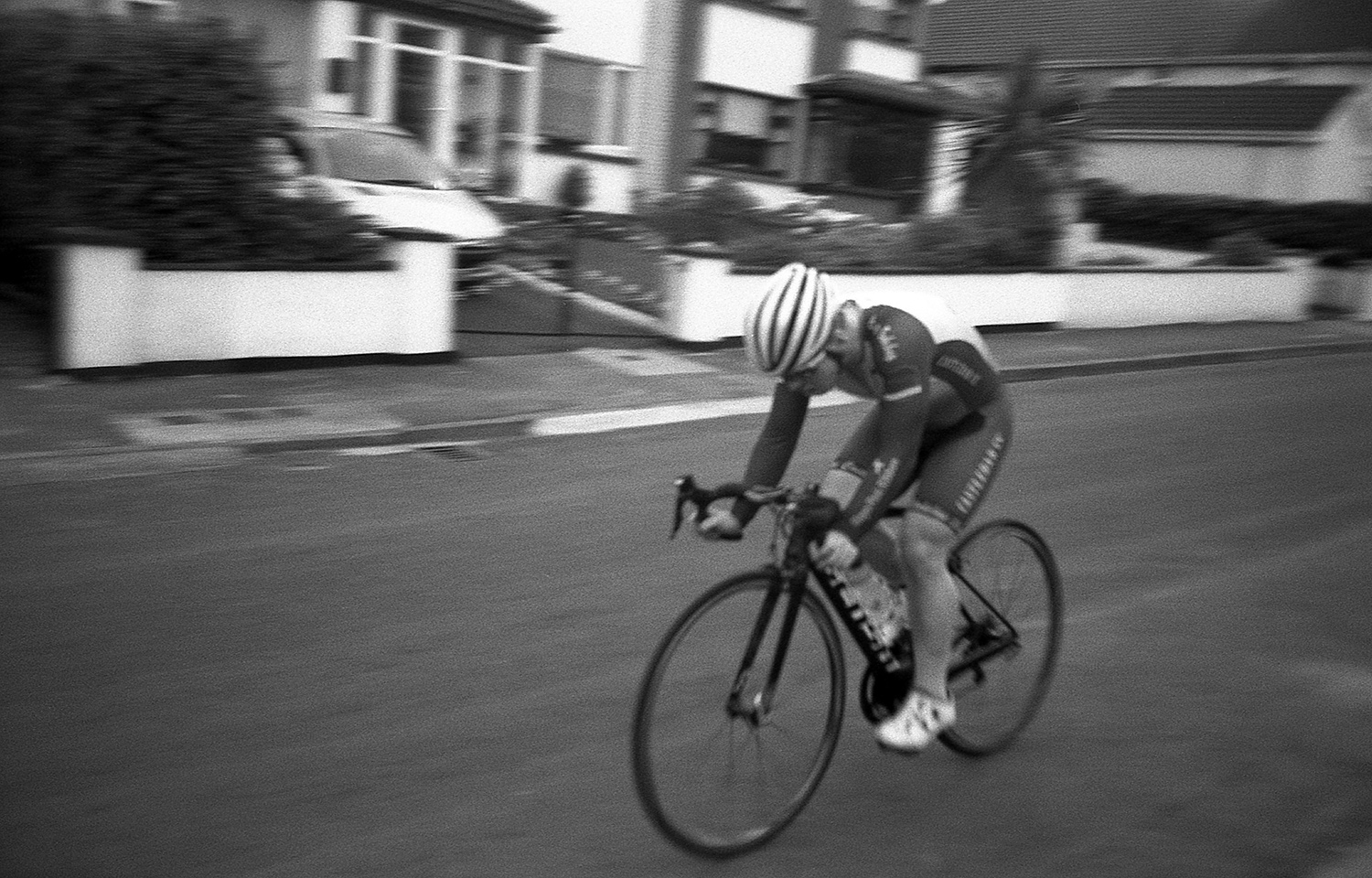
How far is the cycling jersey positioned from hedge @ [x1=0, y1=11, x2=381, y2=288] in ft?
25.8

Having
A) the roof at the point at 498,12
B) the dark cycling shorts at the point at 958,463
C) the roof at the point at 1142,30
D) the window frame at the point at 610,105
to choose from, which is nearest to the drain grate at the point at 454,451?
the dark cycling shorts at the point at 958,463

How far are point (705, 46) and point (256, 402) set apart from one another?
17050 mm

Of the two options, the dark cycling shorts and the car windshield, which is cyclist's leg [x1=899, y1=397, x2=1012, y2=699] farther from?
the car windshield

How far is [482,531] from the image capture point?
24.8 feet

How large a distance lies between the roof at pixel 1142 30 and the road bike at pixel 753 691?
1193 inches

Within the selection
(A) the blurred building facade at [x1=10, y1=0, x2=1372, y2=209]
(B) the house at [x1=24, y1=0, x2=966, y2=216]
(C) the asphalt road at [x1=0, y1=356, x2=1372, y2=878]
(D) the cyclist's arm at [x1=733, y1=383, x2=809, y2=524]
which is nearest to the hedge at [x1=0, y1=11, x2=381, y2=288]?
(A) the blurred building facade at [x1=10, y1=0, x2=1372, y2=209]

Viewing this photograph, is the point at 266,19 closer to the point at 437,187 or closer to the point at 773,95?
the point at 437,187

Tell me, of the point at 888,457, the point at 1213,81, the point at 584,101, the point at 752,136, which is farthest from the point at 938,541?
the point at 1213,81

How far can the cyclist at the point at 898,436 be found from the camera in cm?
396

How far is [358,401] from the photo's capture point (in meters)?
10.6

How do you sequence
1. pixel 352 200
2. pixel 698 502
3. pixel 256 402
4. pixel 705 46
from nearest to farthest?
pixel 698 502, pixel 256 402, pixel 352 200, pixel 705 46

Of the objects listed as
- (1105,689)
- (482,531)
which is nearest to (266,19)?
(482,531)

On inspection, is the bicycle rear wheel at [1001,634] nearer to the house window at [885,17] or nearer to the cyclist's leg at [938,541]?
the cyclist's leg at [938,541]

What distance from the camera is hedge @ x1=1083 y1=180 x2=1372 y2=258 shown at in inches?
1069
